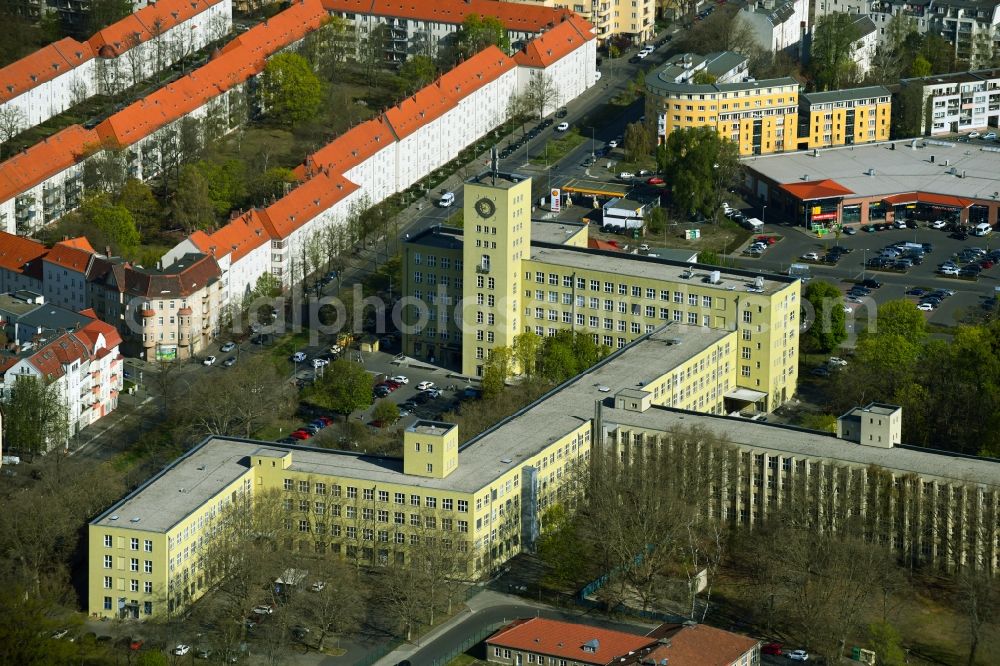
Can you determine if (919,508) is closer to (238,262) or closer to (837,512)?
(837,512)

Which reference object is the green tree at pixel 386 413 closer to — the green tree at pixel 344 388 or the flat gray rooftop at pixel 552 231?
the green tree at pixel 344 388

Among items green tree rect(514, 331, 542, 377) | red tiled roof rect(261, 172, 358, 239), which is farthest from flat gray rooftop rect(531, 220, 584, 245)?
red tiled roof rect(261, 172, 358, 239)

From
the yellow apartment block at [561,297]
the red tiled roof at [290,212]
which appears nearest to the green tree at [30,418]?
the yellow apartment block at [561,297]

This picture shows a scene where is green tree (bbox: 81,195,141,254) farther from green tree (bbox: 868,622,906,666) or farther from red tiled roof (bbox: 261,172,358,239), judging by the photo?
green tree (bbox: 868,622,906,666)

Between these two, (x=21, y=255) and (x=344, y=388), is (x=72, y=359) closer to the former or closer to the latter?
(x=344, y=388)

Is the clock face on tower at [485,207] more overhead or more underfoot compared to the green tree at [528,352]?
more overhead

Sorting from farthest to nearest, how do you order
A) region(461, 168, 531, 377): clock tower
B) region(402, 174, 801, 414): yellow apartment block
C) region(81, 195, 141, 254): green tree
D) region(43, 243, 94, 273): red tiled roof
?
region(81, 195, 141, 254): green tree < region(43, 243, 94, 273): red tiled roof < region(461, 168, 531, 377): clock tower < region(402, 174, 801, 414): yellow apartment block

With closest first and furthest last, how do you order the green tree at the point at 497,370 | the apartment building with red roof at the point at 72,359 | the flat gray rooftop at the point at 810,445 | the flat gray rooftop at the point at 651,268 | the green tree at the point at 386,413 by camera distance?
A: 1. the flat gray rooftop at the point at 810,445
2. the apartment building with red roof at the point at 72,359
3. the green tree at the point at 386,413
4. the green tree at the point at 497,370
5. the flat gray rooftop at the point at 651,268
